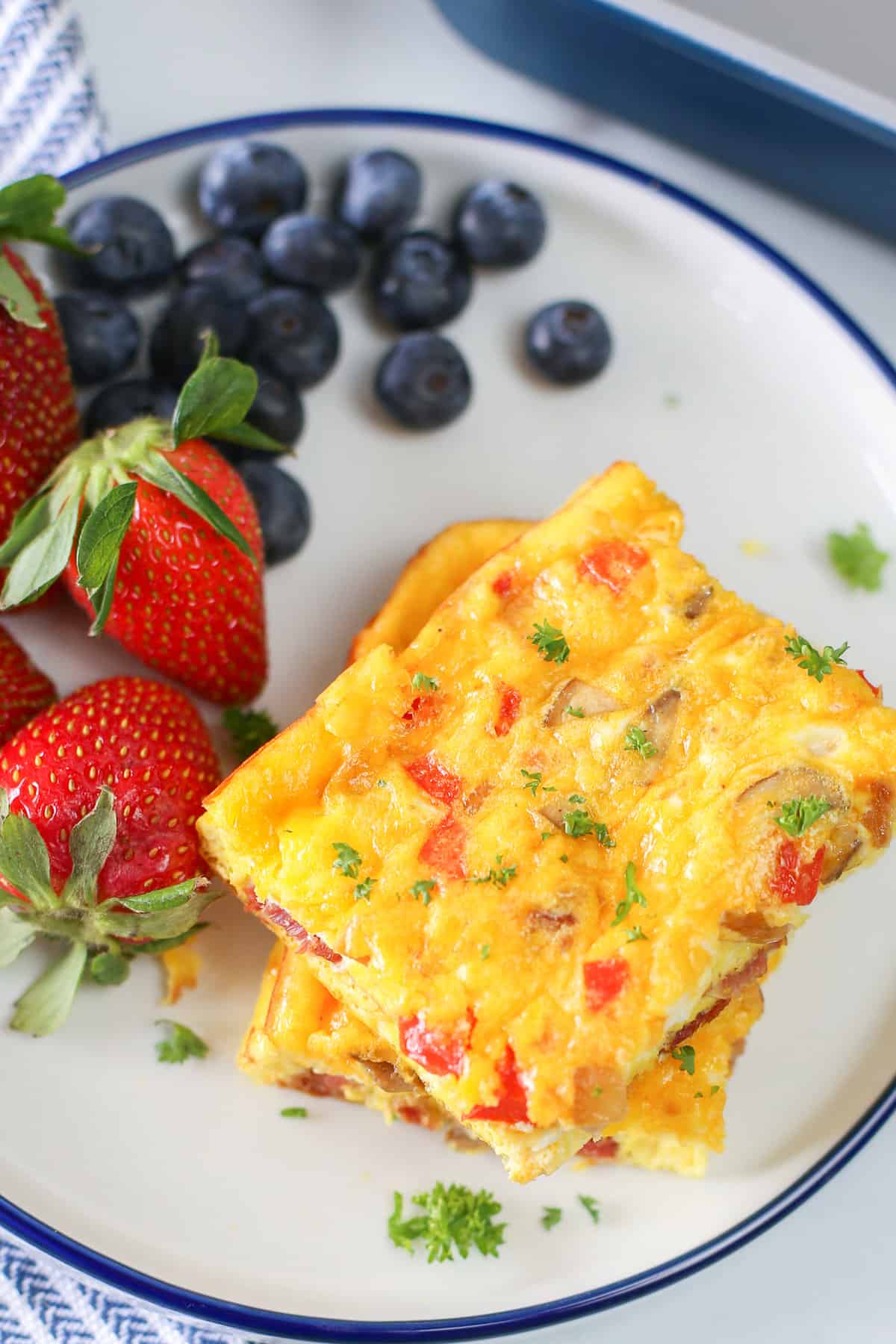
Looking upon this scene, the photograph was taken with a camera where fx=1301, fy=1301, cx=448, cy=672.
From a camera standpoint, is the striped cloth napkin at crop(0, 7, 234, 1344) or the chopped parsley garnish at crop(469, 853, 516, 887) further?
the striped cloth napkin at crop(0, 7, 234, 1344)

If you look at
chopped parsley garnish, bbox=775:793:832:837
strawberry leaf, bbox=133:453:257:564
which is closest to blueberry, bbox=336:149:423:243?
strawberry leaf, bbox=133:453:257:564

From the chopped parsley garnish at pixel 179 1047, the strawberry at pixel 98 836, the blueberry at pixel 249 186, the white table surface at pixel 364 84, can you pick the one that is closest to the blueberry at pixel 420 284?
the blueberry at pixel 249 186

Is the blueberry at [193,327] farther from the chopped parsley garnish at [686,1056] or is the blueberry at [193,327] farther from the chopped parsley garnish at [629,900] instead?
the chopped parsley garnish at [686,1056]

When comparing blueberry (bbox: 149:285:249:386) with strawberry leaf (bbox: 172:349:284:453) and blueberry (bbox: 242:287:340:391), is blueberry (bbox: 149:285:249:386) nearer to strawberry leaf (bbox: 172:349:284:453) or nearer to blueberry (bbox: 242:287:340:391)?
blueberry (bbox: 242:287:340:391)

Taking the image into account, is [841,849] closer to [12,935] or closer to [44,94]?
[12,935]

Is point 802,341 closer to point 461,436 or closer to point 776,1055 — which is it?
point 461,436

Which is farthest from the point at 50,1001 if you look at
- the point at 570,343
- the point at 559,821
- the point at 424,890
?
the point at 570,343

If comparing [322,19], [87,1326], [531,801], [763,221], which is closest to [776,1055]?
[531,801]
